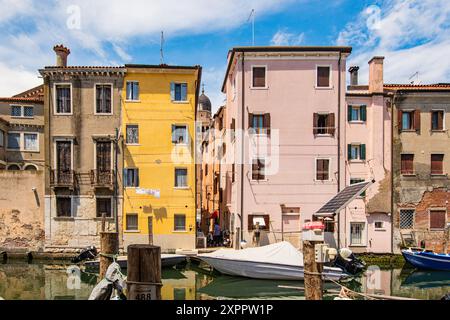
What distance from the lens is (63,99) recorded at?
829 inches

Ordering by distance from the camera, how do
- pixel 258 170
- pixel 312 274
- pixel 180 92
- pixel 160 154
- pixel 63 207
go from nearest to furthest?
pixel 312 274
pixel 258 170
pixel 63 207
pixel 160 154
pixel 180 92

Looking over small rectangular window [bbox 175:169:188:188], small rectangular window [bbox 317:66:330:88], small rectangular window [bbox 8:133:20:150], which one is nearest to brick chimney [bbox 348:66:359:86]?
small rectangular window [bbox 317:66:330:88]

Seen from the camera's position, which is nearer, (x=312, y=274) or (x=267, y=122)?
(x=312, y=274)

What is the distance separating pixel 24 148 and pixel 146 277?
79.9 ft

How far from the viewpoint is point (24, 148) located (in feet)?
85.8

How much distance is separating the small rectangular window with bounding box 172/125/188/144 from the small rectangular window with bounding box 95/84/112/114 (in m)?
3.55

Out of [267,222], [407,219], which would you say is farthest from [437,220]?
[267,222]

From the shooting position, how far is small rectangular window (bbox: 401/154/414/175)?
20938 mm

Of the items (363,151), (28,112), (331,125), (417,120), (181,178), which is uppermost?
(28,112)

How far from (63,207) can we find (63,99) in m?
5.59

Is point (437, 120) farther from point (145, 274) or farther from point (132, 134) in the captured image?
point (145, 274)

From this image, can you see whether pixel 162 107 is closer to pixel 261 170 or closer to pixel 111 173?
pixel 111 173

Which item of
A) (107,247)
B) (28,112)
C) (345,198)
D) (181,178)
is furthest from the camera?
(28,112)
